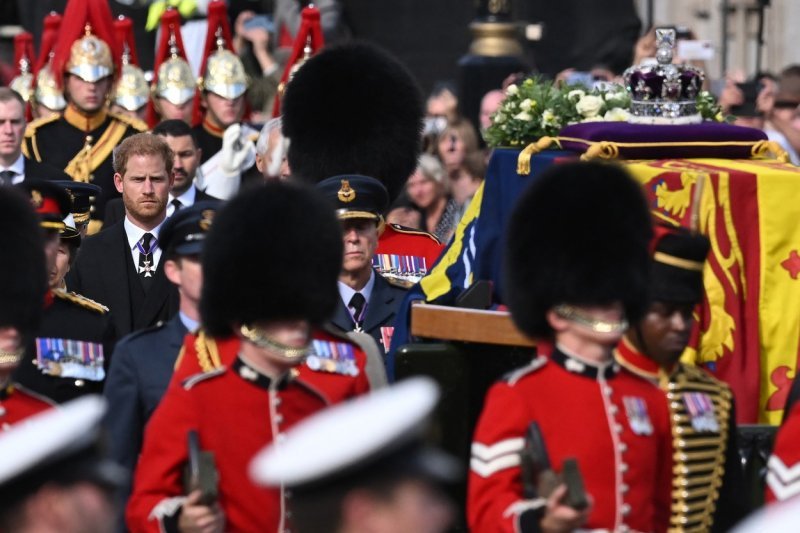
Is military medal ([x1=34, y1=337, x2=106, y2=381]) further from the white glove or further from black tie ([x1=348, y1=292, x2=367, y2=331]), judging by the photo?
the white glove

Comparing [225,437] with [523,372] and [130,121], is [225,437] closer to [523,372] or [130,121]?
[523,372]

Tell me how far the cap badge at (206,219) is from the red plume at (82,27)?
6.25m

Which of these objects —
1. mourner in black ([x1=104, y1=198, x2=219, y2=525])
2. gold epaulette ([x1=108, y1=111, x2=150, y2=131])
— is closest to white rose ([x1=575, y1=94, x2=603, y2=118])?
mourner in black ([x1=104, y1=198, x2=219, y2=525])

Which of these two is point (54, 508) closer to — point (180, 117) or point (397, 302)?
point (397, 302)

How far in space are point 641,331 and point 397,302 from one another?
2057 mm

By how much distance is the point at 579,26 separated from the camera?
67.3 ft

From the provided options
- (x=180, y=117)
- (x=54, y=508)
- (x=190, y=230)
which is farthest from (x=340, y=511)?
(x=180, y=117)

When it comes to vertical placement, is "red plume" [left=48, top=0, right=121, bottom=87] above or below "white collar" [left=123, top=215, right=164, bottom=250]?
above

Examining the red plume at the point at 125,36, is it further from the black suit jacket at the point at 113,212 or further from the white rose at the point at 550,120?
the white rose at the point at 550,120

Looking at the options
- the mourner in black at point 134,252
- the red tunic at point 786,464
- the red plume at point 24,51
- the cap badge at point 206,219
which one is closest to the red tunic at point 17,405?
the cap badge at point 206,219

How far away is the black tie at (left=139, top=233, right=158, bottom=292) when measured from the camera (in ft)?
27.3

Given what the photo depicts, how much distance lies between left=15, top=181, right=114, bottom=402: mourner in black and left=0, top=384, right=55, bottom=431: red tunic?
956mm

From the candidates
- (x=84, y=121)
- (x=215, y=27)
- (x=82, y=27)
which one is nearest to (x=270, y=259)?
(x=84, y=121)

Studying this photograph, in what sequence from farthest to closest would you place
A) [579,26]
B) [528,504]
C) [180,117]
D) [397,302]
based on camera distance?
[579,26]
[180,117]
[397,302]
[528,504]
